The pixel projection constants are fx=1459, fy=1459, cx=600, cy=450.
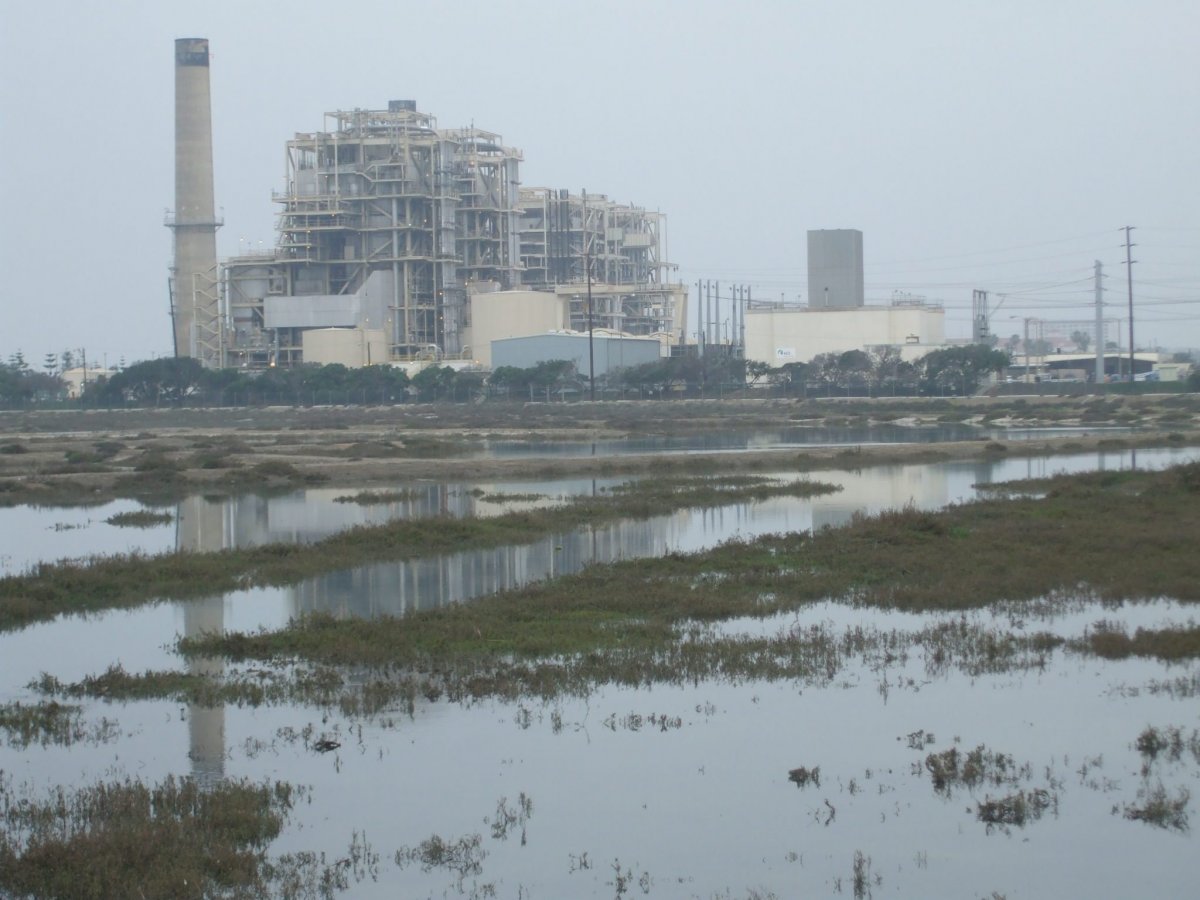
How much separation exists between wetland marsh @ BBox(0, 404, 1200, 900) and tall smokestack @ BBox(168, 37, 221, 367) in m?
79.3

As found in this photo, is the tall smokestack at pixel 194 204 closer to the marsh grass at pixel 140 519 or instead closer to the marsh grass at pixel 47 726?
the marsh grass at pixel 140 519

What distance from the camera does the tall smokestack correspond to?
331 ft

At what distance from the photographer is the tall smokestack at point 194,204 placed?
10094 cm

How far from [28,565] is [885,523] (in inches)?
608

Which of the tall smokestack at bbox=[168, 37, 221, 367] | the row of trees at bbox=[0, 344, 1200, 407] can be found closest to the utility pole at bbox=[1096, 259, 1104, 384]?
the row of trees at bbox=[0, 344, 1200, 407]

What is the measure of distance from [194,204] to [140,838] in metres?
98.5

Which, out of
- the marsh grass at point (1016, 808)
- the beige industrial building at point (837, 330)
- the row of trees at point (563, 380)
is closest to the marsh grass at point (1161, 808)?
the marsh grass at point (1016, 808)

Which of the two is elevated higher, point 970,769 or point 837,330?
point 837,330

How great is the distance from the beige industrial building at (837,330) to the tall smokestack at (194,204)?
41.1 metres

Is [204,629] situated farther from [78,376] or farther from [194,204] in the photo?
[78,376]

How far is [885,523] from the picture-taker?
85.6 feet

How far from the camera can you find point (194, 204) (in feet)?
339

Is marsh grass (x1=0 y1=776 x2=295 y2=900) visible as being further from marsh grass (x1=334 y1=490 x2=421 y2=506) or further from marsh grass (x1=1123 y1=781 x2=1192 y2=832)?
marsh grass (x1=334 y1=490 x2=421 y2=506)

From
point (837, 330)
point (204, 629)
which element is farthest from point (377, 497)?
point (837, 330)
